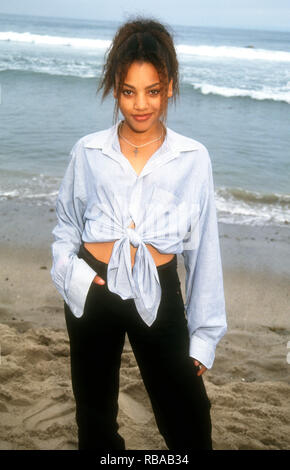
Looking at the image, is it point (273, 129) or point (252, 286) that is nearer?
point (252, 286)

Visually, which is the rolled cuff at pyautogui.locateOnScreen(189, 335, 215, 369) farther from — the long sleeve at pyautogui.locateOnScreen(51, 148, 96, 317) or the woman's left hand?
the long sleeve at pyautogui.locateOnScreen(51, 148, 96, 317)

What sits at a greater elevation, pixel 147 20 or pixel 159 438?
pixel 147 20

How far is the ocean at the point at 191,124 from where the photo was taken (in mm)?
7098

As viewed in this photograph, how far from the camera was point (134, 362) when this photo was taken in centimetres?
331

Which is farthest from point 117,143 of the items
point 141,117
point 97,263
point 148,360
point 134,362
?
point 134,362

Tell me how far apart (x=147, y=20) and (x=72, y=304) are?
43.5 inches

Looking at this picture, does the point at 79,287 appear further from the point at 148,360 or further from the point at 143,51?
the point at 143,51

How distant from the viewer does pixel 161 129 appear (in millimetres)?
1904

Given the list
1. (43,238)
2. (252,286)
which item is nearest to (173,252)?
(252,286)

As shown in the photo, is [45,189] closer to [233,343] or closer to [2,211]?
[2,211]

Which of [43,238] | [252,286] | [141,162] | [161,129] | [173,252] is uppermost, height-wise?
[161,129]

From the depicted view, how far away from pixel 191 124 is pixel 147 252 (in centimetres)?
1038

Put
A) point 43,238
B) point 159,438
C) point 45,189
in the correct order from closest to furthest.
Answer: point 159,438 → point 43,238 → point 45,189

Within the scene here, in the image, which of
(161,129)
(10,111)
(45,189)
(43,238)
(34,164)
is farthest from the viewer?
(10,111)
